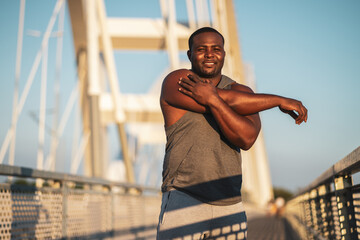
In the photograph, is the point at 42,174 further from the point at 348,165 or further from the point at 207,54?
the point at 348,165

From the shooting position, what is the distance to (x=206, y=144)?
2.40 metres

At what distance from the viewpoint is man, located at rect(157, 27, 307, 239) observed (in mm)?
2357

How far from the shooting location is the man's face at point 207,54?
98.3 inches

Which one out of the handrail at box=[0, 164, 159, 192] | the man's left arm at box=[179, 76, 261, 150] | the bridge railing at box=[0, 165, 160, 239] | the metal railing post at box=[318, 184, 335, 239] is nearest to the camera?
the man's left arm at box=[179, 76, 261, 150]

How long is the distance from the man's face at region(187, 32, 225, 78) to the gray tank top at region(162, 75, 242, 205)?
8.7 inches

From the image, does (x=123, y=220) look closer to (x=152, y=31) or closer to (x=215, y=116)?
(x=215, y=116)

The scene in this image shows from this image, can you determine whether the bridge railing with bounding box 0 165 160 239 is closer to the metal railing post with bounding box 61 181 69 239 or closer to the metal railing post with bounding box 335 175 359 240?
the metal railing post with bounding box 61 181 69 239

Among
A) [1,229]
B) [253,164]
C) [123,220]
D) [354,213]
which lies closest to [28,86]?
[123,220]

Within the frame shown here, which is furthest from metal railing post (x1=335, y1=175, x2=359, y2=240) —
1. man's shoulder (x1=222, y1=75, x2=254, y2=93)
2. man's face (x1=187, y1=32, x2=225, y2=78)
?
man's face (x1=187, y1=32, x2=225, y2=78)

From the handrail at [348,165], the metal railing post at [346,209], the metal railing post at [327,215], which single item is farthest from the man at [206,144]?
the metal railing post at [327,215]

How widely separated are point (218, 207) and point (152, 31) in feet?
60.0

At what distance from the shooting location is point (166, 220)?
94.6 inches

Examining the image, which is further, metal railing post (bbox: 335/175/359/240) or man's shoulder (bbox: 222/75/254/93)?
metal railing post (bbox: 335/175/359/240)

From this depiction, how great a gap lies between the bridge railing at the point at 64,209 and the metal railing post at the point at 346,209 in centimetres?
229
